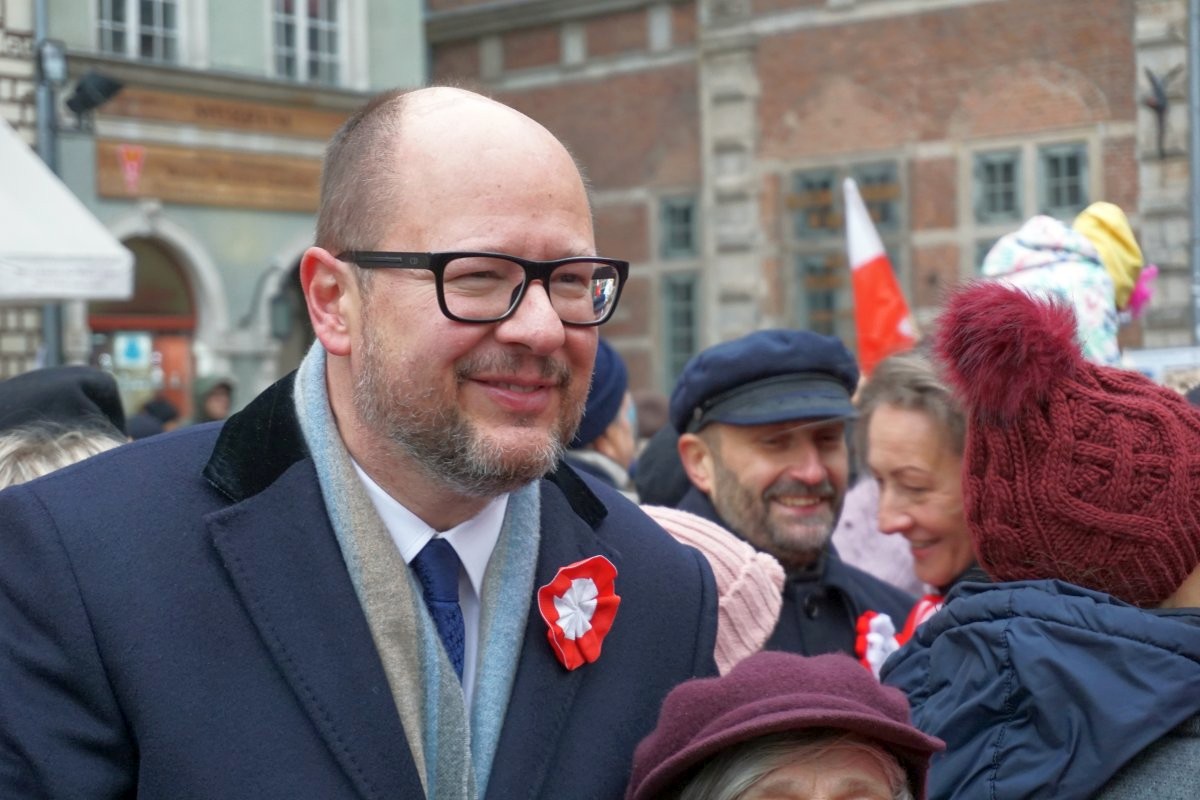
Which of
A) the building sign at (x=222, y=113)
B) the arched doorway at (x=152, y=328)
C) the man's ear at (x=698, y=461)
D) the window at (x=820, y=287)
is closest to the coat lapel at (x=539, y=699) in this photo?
the man's ear at (x=698, y=461)

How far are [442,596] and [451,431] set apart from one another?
232mm

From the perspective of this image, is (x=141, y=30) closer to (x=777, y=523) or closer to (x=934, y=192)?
(x=934, y=192)

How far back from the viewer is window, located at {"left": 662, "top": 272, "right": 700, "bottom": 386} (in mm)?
19484

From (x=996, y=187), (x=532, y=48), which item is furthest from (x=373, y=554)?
(x=532, y=48)

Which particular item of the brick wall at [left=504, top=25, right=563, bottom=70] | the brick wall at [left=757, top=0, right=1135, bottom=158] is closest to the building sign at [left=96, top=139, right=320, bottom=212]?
the brick wall at [left=504, top=25, right=563, bottom=70]

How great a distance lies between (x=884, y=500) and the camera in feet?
10.5

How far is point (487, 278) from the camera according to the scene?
1.80 m

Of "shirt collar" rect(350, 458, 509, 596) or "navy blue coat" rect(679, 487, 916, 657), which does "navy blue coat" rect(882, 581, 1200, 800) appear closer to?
"shirt collar" rect(350, 458, 509, 596)

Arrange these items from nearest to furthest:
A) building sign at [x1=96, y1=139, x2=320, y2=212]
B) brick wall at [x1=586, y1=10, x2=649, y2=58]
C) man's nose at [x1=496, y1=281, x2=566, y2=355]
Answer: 1. man's nose at [x1=496, y1=281, x2=566, y2=355]
2. building sign at [x1=96, y1=139, x2=320, y2=212]
3. brick wall at [x1=586, y1=10, x2=649, y2=58]

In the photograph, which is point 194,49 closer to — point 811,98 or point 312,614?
point 811,98

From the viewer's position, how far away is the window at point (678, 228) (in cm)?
1948

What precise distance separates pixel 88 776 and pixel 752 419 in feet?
6.47

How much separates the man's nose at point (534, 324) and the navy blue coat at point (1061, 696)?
730 millimetres

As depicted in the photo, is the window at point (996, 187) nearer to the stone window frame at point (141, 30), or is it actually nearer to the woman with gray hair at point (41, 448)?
the stone window frame at point (141, 30)
